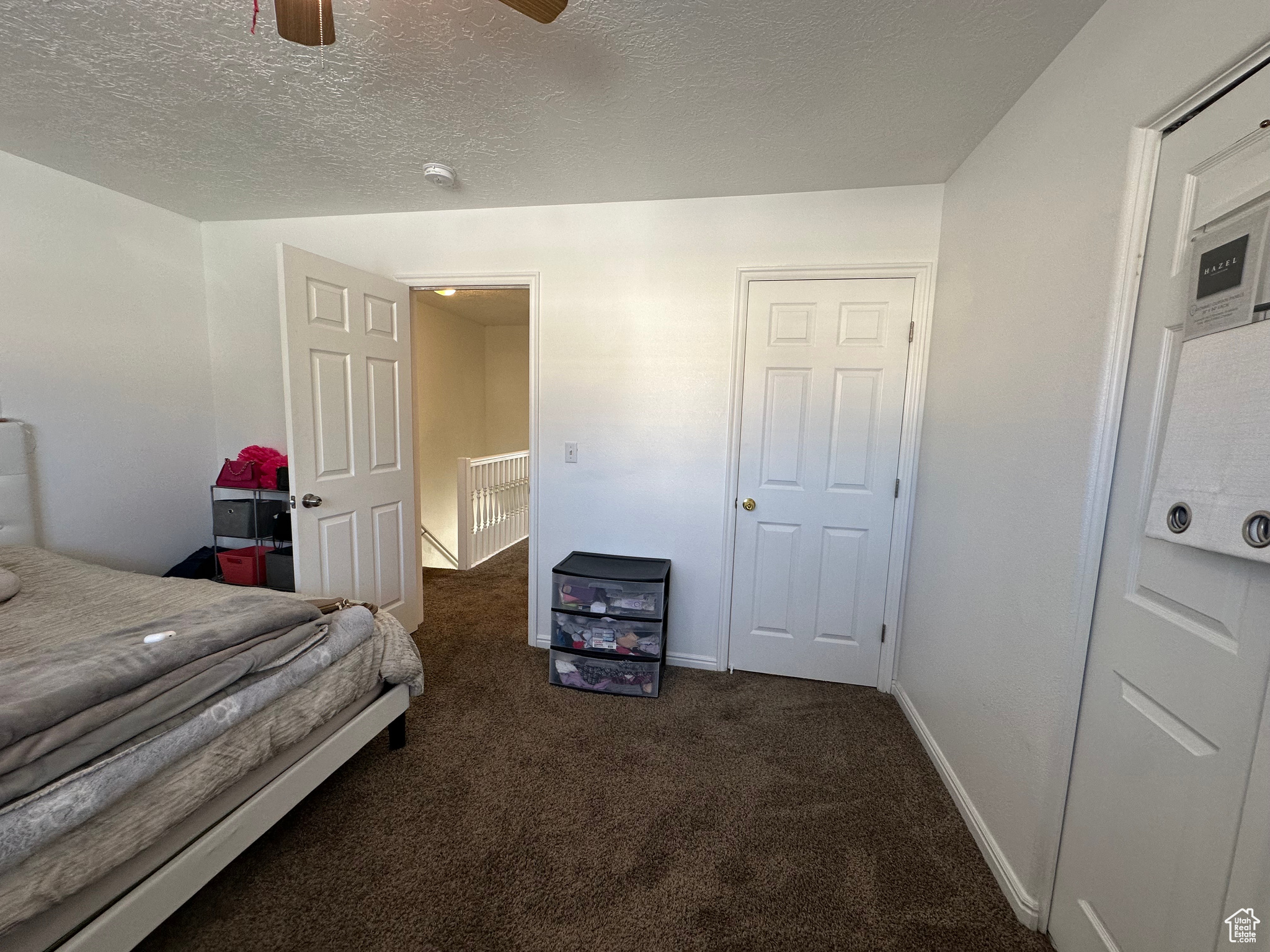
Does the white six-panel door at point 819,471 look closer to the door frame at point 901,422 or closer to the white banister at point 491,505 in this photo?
the door frame at point 901,422

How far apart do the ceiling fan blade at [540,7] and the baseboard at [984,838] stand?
243cm

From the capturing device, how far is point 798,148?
1840 millimetres

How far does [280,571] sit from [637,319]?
2.31m

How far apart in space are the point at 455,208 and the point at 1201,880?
3364 mm

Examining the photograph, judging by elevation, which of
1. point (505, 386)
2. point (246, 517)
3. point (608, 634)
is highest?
point (505, 386)

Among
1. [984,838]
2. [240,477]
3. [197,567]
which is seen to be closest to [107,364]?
[240,477]

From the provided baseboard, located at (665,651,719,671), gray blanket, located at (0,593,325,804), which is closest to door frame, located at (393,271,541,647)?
baseboard, located at (665,651,719,671)

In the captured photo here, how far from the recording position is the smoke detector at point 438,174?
2021mm

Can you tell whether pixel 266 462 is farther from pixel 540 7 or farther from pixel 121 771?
pixel 540 7

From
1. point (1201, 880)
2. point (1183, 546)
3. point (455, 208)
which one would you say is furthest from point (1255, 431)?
point (455, 208)

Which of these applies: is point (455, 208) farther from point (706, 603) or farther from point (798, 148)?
point (706, 603)

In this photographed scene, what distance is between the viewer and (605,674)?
225 cm

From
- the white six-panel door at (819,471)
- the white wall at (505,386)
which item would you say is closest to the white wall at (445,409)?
the white wall at (505,386)

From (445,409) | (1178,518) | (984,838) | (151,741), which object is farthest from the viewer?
(445,409)
